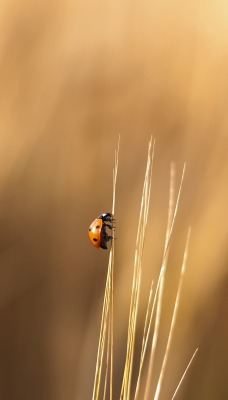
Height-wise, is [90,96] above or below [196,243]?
above

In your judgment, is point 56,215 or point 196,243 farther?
point 56,215

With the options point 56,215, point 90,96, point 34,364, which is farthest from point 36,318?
point 90,96

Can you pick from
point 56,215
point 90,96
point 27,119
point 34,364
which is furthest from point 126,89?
point 34,364

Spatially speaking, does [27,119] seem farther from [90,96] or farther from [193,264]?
[193,264]

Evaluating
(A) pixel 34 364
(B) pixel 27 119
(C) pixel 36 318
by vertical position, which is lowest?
(A) pixel 34 364

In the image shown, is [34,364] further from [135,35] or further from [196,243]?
[135,35]

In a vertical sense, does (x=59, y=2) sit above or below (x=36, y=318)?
above
